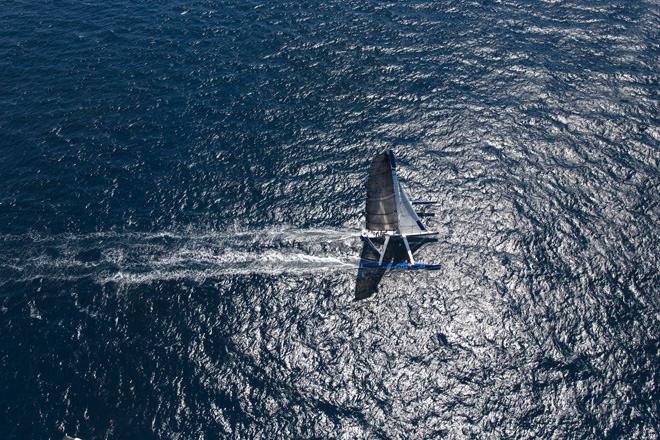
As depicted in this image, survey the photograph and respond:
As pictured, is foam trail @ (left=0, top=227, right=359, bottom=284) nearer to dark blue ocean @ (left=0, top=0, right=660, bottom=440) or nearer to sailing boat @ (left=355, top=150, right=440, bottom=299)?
dark blue ocean @ (left=0, top=0, right=660, bottom=440)

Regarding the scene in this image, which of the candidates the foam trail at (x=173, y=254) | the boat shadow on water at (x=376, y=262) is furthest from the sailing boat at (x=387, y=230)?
the foam trail at (x=173, y=254)

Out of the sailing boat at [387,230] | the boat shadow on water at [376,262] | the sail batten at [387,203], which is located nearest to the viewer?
the sail batten at [387,203]

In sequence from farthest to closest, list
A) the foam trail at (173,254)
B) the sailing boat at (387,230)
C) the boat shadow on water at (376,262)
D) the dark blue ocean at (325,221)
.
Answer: the foam trail at (173,254) < the boat shadow on water at (376,262) < the sailing boat at (387,230) < the dark blue ocean at (325,221)

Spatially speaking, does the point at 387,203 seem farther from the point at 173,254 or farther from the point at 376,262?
the point at 173,254

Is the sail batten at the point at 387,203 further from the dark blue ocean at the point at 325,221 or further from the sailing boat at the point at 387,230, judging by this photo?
the dark blue ocean at the point at 325,221

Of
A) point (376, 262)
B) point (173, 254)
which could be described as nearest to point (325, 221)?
point (376, 262)

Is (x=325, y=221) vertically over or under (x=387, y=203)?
under

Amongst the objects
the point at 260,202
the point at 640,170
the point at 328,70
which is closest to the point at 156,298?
the point at 260,202
